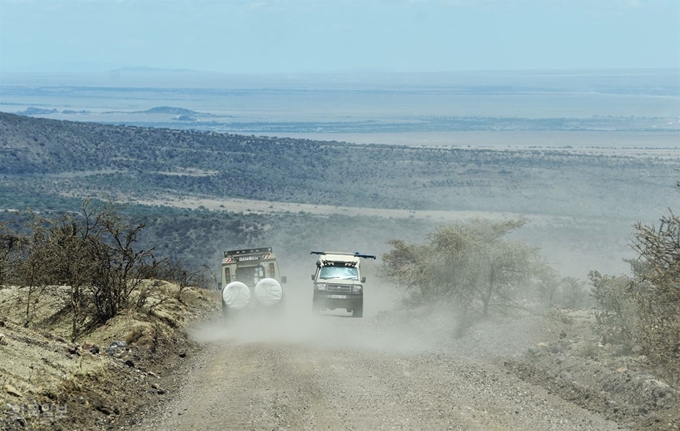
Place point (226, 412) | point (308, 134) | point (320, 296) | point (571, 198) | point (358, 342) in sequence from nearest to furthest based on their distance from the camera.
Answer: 1. point (226, 412)
2. point (358, 342)
3. point (320, 296)
4. point (571, 198)
5. point (308, 134)

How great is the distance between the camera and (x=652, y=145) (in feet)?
469

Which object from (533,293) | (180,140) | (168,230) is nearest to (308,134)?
(180,140)

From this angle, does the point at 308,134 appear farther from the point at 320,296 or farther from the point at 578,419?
the point at 578,419

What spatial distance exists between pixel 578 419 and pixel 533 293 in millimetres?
17628

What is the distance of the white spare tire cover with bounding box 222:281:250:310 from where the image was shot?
2658 centimetres

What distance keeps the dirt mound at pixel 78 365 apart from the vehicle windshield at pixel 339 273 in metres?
7.86

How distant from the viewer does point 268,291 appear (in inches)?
1070

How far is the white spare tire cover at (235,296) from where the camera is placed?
87.2 feet

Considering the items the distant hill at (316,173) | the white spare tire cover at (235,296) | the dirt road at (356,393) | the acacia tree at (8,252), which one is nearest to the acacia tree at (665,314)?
the dirt road at (356,393)

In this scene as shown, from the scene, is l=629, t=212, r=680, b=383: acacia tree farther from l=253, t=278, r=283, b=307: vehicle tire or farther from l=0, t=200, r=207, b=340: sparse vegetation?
l=253, t=278, r=283, b=307: vehicle tire

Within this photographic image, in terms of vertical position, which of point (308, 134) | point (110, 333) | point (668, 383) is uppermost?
point (668, 383)

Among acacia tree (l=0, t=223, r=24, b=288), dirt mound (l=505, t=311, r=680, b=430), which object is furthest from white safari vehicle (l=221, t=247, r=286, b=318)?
dirt mound (l=505, t=311, r=680, b=430)

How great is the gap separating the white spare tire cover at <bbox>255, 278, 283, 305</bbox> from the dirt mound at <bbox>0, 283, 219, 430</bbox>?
3540 millimetres

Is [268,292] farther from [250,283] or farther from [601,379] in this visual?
[601,379]
